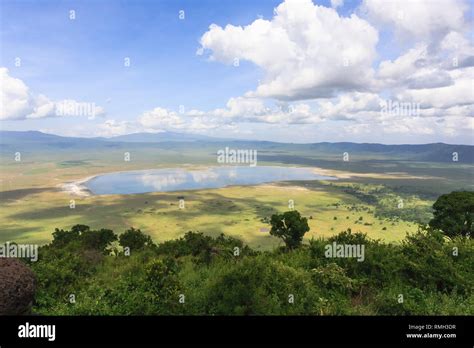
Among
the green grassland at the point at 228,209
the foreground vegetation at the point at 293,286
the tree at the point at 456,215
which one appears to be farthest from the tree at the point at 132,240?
the green grassland at the point at 228,209

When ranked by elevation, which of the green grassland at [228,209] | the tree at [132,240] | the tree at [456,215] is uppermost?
the tree at [456,215]

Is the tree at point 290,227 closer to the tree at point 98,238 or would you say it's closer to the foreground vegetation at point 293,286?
the tree at point 98,238

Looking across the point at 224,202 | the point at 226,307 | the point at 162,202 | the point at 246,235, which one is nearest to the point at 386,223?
the point at 246,235

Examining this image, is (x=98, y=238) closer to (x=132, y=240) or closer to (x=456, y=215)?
(x=132, y=240)

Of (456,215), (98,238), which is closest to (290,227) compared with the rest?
(456,215)

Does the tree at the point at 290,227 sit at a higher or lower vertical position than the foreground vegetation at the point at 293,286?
lower

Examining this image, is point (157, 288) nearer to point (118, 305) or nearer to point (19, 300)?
point (118, 305)
